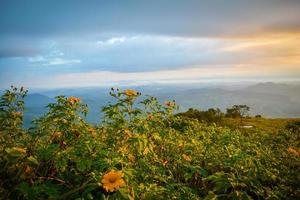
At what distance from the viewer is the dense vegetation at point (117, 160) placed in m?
4.02

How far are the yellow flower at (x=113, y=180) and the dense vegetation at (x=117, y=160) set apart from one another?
0.01 meters

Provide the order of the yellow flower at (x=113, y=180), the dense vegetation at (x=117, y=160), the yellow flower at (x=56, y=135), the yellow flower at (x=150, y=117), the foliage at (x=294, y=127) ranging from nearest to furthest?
the yellow flower at (x=113, y=180) → the dense vegetation at (x=117, y=160) → the yellow flower at (x=56, y=135) → the yellow flower at (x=150, y=117) → the foliage at (x=294, y=127)

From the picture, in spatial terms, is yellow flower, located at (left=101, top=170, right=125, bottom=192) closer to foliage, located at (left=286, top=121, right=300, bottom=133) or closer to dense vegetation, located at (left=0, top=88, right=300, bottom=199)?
dense vegetation, located at (left=0, top=88, right=300, bottom=199)

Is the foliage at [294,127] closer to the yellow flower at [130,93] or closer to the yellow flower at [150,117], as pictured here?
the yellow flower at [150,117]

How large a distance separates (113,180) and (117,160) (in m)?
0.49

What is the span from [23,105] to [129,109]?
2124 millimetres

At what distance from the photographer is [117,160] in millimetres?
3979

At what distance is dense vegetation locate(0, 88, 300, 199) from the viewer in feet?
13.2

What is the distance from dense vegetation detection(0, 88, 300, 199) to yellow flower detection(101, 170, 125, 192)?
0.04 feet

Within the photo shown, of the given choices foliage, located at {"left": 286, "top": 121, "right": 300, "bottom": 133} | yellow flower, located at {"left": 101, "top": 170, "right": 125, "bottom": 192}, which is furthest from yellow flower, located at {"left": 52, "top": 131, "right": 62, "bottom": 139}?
foliage, located at {"left": 286, "top": 121, "right": 300, "bottom": 133}

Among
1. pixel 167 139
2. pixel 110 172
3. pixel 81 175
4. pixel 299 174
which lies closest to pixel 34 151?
pixel 81 175

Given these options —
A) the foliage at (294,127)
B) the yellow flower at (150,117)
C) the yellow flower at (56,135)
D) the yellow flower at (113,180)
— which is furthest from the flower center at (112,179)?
the foliage at (294,127)

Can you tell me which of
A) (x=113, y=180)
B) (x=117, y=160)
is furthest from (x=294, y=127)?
(x=113, y=180)

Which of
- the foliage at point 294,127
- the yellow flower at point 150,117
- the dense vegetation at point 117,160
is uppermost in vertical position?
the yellow flower at point 150,117
